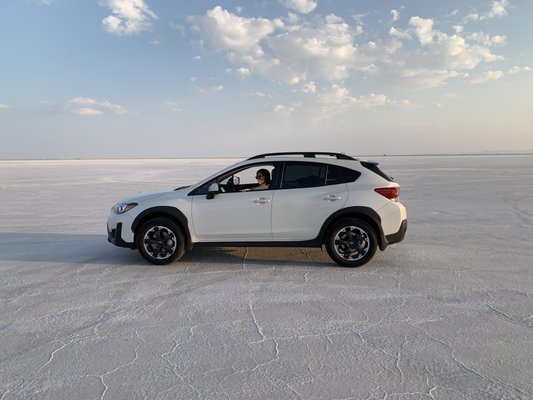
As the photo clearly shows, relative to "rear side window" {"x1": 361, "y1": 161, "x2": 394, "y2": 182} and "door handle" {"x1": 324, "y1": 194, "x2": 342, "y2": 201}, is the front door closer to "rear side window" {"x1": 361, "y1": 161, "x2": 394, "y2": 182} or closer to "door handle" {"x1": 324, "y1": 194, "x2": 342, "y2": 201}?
"door handle" {"x1": 324, "y1": 194, "x2": 342, "y2": 201}

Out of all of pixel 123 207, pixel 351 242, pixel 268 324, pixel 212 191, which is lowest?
pixel 268 324

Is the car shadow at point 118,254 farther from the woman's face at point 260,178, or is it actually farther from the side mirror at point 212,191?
the woman's face at point 260,178

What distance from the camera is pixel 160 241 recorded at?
19.8 ft

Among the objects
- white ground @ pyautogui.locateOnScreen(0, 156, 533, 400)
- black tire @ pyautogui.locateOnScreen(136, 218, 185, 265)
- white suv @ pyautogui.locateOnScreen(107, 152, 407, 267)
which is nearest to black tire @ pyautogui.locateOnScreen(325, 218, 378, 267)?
white suv @ pyautogui.locateOnScreen(107, 152, 407, 267)

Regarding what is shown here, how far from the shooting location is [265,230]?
19.4 feet

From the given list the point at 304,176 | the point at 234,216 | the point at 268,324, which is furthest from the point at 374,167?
the point at 268,324

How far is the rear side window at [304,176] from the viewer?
5.91m

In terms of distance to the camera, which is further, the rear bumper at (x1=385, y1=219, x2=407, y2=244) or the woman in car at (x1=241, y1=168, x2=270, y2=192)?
the woman in car at (x1=241, y1=168, x2=270, y2=192)

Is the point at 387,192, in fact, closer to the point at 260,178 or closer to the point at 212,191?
the point at 260,178

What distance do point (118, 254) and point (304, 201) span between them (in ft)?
11.3

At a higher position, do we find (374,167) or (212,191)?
(374,167)

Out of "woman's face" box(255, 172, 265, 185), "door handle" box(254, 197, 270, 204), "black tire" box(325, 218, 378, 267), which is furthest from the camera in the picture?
"woman's face" box(255, 172, 265, 185)

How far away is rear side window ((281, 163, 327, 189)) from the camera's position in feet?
19.4

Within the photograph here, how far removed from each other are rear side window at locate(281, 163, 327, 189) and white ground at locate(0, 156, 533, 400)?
1246mm
